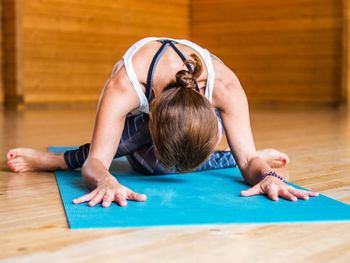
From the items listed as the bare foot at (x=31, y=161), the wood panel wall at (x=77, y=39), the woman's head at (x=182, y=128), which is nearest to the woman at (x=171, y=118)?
the woman's head at (x=182, y=128)

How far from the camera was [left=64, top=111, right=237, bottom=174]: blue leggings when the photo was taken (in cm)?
165

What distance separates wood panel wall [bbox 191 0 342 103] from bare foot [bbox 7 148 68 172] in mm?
4786

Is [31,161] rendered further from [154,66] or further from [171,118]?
[171,118]

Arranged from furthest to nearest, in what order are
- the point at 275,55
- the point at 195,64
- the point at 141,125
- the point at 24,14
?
1. the point at 275,55
2. the point at 24,14
3. the point at 141,125
4. the point at 195,64

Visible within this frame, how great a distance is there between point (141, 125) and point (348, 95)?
186 inches

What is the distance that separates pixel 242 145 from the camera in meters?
1.48

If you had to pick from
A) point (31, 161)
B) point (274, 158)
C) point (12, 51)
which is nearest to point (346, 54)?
point (12, 51)

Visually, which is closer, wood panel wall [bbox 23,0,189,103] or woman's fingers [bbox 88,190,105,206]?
woman's fingers [bbox 88,190,105,206]

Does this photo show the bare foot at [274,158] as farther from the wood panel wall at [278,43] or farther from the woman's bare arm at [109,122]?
Result: the wood panel wall at [278,43]

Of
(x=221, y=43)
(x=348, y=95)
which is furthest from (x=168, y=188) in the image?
(x=221, y=43)

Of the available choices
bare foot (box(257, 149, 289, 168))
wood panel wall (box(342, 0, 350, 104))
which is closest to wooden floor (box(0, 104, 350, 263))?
bare foot (box(257, 149, 289, 168))

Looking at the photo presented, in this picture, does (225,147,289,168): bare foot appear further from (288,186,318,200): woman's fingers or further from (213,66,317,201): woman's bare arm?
(288,186,318,200): woman's fingers

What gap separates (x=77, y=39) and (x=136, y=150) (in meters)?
A: 4.22

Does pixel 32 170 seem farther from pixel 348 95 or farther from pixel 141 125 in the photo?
pixel 348 95
